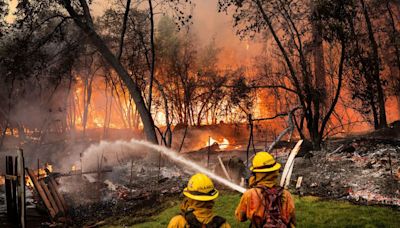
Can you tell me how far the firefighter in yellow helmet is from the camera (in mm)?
3659

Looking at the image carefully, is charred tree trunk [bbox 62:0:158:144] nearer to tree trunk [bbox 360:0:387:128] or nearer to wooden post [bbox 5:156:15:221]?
wooden post [bbox 5:156:15:221]

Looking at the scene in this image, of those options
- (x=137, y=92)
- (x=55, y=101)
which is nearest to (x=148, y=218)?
(x=137, y=92)

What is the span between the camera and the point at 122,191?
46.7 ft

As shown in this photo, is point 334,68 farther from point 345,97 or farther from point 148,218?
point 148,218

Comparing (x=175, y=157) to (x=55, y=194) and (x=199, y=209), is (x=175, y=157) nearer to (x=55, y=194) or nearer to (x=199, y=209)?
(x=55, y=194)

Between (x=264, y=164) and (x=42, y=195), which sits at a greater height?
(x=264, y=164)

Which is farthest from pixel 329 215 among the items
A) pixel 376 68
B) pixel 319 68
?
pixel 319 68

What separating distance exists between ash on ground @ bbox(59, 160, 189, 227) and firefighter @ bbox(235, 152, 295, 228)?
6582 millimetres

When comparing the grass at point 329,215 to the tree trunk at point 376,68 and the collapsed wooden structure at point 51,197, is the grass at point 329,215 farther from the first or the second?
the tree trunk at point 376,68

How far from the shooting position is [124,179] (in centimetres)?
1578

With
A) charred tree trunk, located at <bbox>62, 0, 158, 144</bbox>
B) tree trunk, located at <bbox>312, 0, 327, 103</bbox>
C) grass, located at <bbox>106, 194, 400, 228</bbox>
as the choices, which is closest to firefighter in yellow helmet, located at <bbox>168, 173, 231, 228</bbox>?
grass, located at <bbox>106, 194, 400, 228</bbox>

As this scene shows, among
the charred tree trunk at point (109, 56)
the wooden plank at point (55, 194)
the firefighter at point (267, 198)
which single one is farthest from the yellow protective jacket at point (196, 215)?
the charred tree trunk at point (109, 56)

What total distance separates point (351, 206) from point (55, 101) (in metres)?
41.2

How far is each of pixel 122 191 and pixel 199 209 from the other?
36.4 ft
